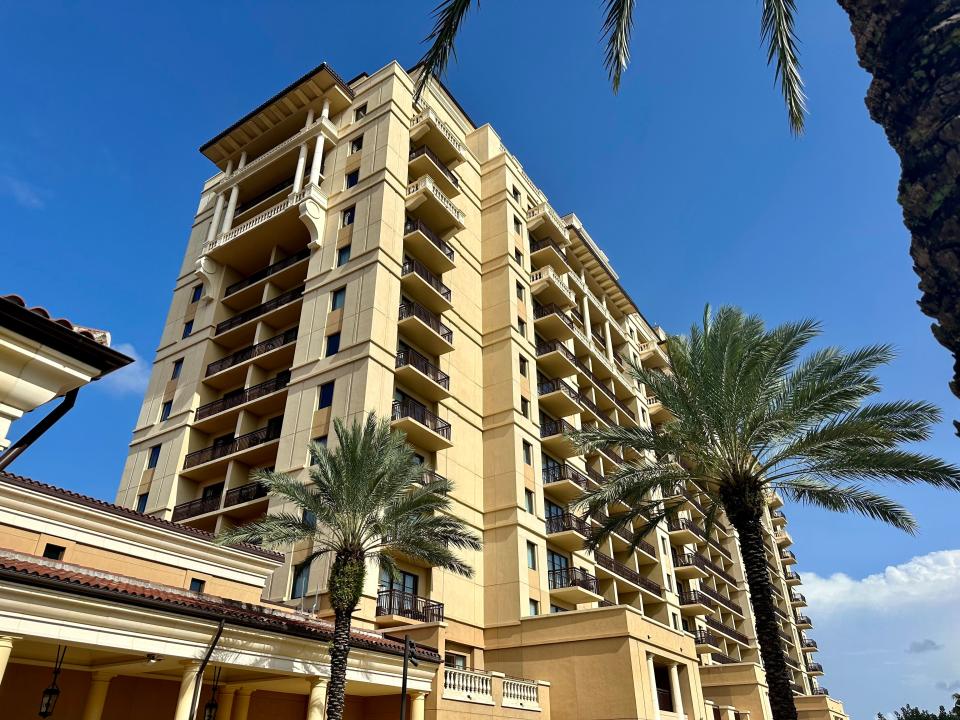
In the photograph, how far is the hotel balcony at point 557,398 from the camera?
43062mm

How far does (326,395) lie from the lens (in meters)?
33.4

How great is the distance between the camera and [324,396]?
3344 centimetres

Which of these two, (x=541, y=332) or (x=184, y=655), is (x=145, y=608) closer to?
(x=184, y=655)

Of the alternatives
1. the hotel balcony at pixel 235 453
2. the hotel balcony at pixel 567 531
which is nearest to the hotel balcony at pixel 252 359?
the hotel balcony at pixel 235 453

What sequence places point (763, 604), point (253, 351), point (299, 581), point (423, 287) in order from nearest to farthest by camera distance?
point (763, 604) → point (299, 581) → point (423, 287) → point (253, 351)

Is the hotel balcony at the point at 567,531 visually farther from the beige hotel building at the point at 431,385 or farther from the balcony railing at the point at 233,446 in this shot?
the balcony railing at the point at 233,446

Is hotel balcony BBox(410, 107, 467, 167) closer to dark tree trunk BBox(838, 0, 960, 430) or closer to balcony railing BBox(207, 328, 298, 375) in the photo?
balcony railing BBox(207, 328, 298, 375)

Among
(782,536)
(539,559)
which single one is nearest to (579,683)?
(539,559)

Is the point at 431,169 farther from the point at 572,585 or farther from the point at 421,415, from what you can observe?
the point at 572,585

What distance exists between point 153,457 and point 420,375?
17.3m

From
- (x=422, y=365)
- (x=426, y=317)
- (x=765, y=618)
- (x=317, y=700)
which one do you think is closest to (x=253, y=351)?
(x=426, y=317)

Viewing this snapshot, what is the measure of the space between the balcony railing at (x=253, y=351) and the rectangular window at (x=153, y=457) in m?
5.23

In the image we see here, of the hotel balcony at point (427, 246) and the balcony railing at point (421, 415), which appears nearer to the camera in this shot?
the balcony railing at point (421, 415)

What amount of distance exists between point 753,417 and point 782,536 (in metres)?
82.2
